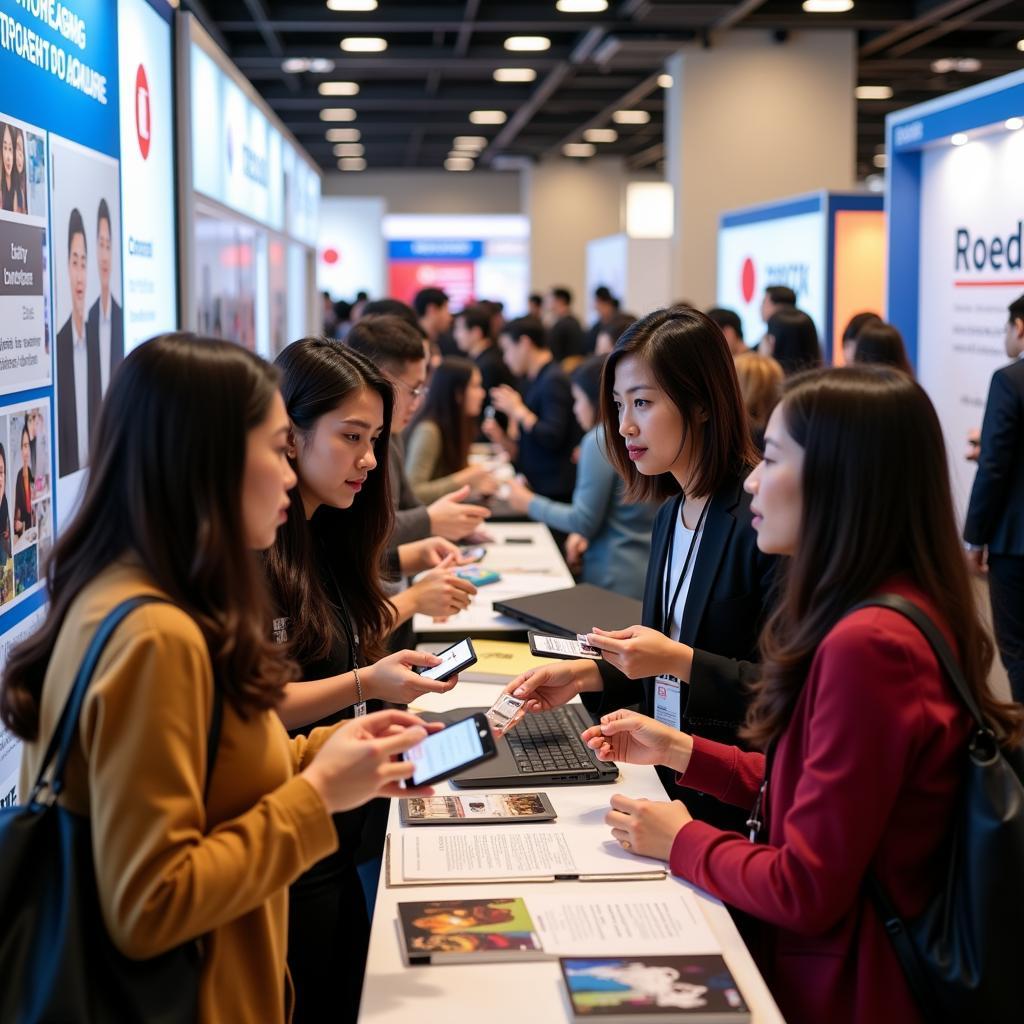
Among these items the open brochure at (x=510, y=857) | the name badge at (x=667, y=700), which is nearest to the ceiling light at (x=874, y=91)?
the name badge at (x=667, y=700)

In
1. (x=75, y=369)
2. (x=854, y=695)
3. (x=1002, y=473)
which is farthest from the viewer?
(x=1002, y=473)

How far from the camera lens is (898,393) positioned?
1.52 metres

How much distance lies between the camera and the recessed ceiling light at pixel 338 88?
40.8 feet

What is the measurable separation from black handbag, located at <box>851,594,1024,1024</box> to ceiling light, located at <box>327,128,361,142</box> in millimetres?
15602

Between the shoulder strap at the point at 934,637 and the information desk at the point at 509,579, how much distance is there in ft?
6.39

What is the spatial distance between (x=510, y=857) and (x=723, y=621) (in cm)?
63

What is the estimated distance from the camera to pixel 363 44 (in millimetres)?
10383

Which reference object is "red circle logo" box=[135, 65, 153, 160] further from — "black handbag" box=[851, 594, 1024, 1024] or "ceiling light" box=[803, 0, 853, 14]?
"ceiling light" box=[803, 0, 853, 14]

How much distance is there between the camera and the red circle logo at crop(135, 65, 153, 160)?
335cm

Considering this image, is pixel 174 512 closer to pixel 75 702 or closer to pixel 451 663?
pixel 75 702

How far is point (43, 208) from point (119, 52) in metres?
0.84

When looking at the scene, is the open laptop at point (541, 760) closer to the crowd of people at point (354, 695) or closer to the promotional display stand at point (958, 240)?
the crowd of people at point (354, 695)

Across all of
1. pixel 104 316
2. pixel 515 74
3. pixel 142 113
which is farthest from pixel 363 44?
pixel 104 316

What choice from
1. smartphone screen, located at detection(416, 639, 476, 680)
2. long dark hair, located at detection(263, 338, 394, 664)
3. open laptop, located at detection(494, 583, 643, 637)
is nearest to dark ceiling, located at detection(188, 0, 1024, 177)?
open laptop, located at detection(494, 583, 643, 637)
